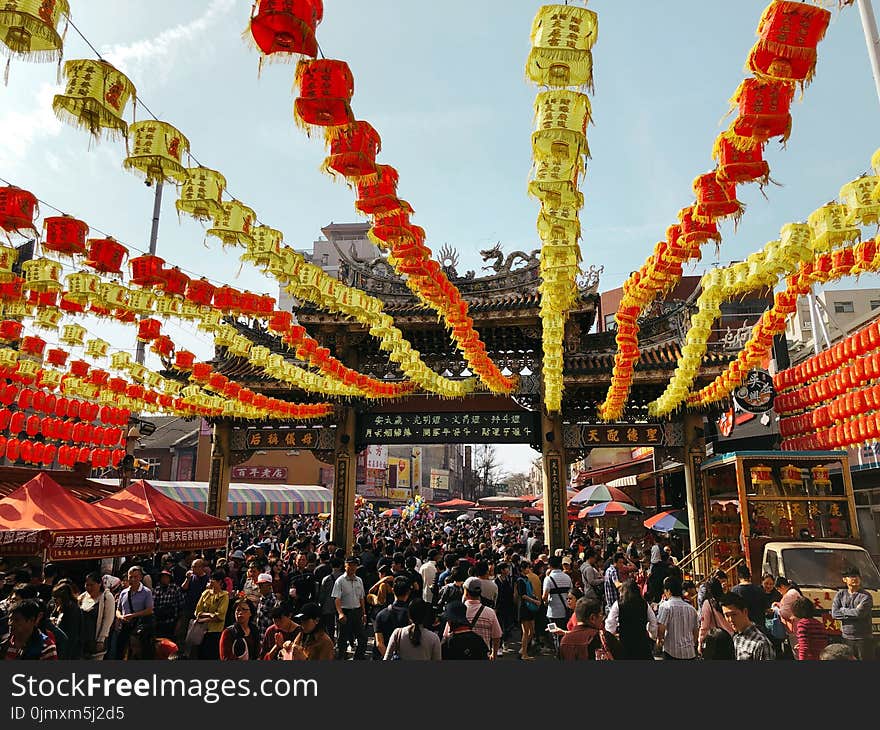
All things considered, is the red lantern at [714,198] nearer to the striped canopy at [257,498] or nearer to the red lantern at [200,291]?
the red lantern at [200,291]

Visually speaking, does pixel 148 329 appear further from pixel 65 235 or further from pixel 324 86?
pixel 324 86

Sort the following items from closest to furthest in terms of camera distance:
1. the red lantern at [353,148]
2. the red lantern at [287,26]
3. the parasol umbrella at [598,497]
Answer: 1. the red lantern at [287,26]
2. the red lantern at [353,148]
3. the parasol umbrella at [598,497]

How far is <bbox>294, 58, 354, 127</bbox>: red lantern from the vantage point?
4.30 metres

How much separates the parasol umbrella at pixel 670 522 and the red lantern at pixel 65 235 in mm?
16293

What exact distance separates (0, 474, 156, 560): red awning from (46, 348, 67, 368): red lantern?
3403mm

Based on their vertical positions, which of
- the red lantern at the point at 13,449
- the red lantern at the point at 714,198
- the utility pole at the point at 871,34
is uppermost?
the utility pole at the point at 871,34

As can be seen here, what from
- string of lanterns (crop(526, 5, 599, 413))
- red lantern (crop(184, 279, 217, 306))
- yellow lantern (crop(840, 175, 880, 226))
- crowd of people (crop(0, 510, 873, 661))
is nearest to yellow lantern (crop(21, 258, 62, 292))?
red lantern (crop(184, 279, 217, 306))

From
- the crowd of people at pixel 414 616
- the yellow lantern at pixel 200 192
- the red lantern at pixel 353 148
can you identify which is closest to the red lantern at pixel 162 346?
the crowd of people at pixel 414 616

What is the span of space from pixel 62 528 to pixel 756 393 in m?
15.1

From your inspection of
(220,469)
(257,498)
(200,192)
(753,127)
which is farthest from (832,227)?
(257,498)

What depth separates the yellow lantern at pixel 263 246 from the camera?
702 cm

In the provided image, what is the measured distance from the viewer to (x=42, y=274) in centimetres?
789

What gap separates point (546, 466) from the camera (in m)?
16.1

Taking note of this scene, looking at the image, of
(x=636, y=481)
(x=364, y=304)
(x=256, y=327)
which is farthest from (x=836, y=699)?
(x=636, y=481)
